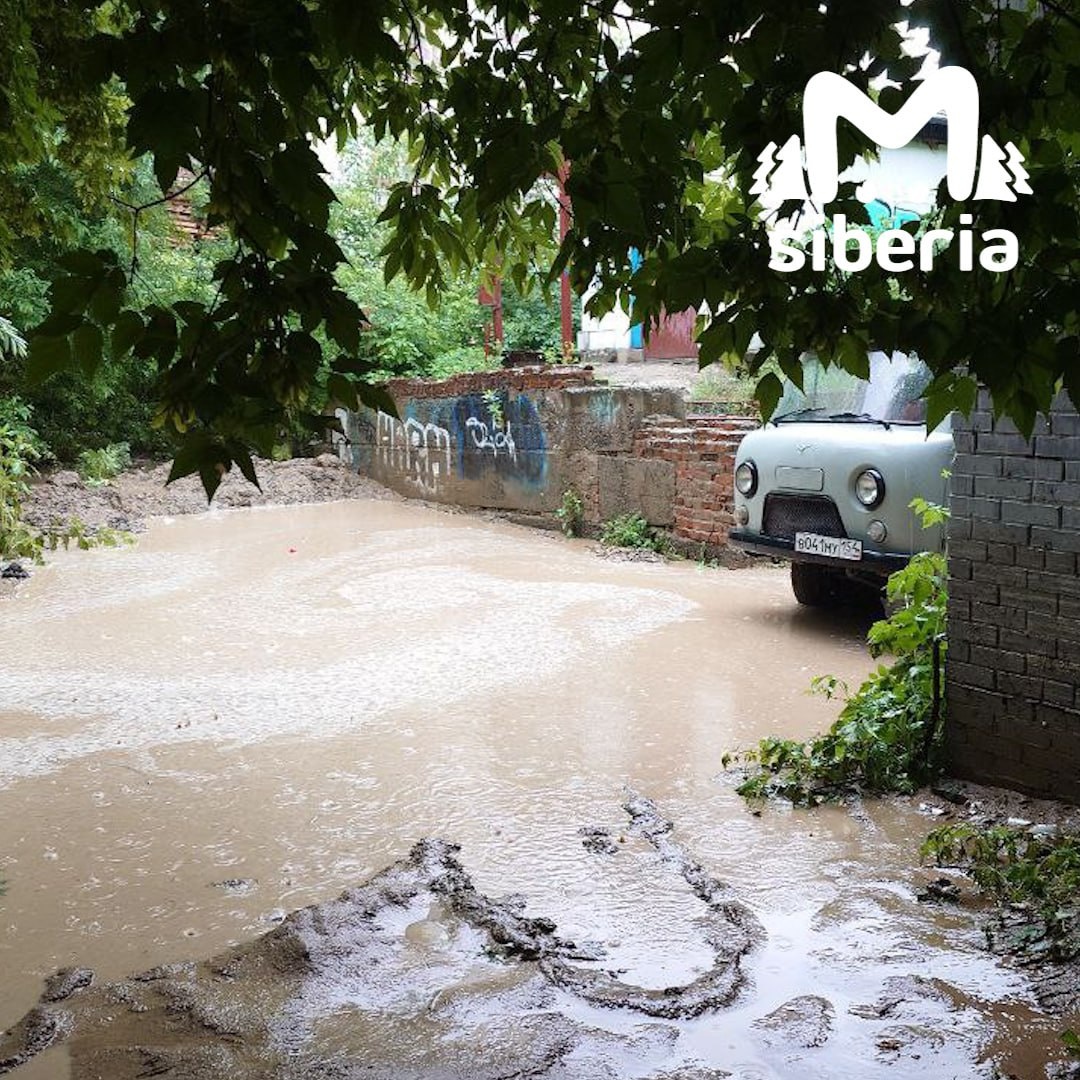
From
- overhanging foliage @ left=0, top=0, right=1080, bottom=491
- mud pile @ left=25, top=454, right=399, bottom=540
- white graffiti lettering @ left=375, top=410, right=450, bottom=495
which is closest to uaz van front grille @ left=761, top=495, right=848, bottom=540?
overhanging foliage @ left=0, top=0, right=1080, bottom=491

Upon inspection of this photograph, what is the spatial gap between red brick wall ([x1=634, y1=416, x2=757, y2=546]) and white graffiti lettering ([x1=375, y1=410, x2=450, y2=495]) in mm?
4840

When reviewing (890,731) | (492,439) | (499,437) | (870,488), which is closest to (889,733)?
(890,731)

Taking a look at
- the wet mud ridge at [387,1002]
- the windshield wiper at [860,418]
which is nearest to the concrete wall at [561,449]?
the windshield wiper at [860,418]

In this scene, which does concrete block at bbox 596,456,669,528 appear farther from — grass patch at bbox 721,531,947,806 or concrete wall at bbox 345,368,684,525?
grass patch at bbox 721,531,947,806

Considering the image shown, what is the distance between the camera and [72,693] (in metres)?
6.29

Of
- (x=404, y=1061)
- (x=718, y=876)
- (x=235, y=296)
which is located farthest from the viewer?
(x=718, y=876)

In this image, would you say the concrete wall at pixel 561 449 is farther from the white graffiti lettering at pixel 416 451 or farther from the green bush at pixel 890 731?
the green bush at pixel 890 731

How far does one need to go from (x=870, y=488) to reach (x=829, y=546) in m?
0.45

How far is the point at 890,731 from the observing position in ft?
14.4

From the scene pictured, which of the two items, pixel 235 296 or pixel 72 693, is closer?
pixel 235 296

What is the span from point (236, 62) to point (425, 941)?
2.41 m

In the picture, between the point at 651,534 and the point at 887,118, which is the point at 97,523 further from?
the point at 887,118

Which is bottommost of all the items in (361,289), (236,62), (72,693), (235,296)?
(72,693)

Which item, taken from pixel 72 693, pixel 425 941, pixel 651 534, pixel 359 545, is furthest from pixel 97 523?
pixel 425 941
